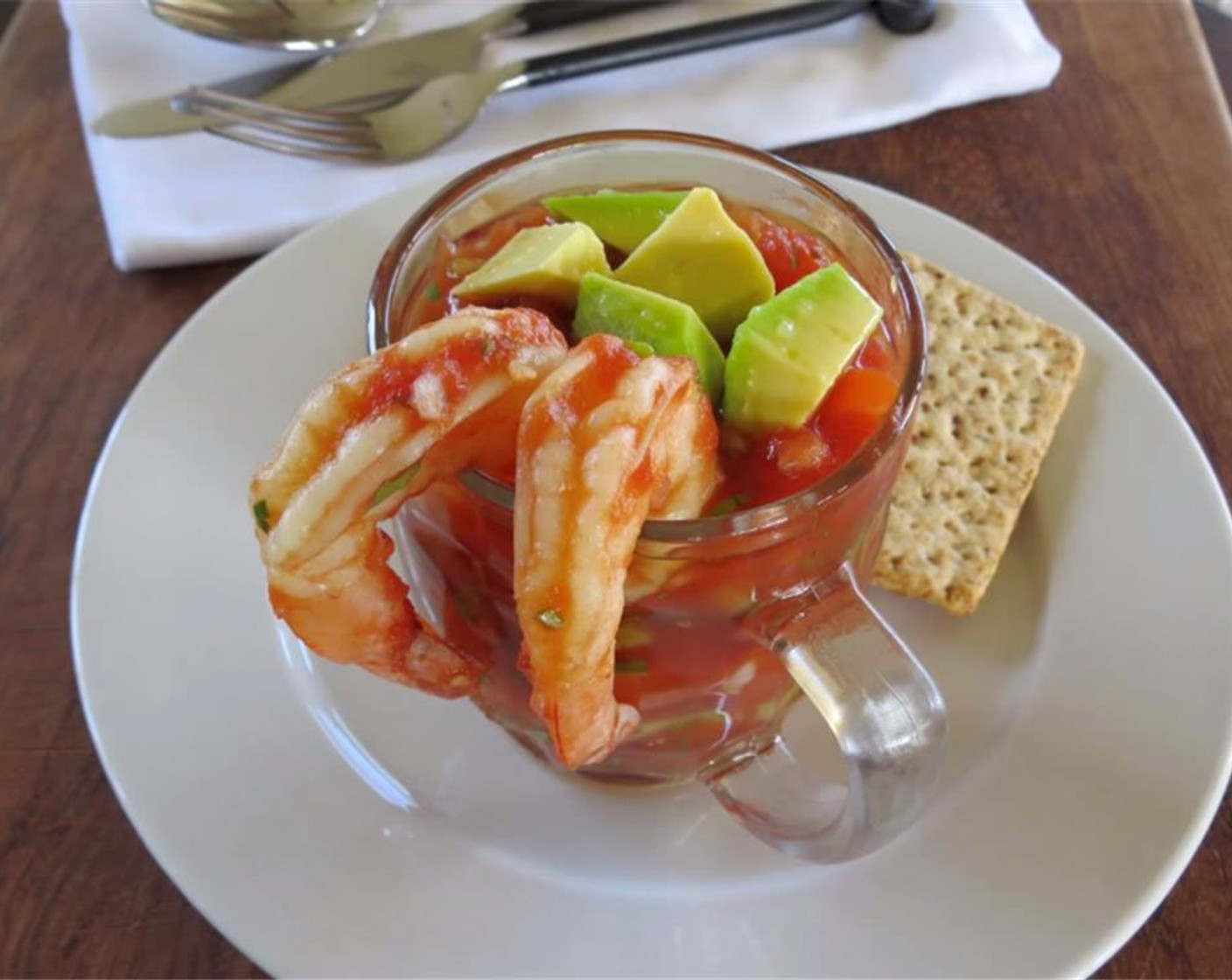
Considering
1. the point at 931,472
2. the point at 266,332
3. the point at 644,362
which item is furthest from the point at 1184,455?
the point at 266,332

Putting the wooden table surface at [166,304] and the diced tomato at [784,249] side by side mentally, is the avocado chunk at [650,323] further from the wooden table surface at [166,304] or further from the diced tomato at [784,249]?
the wooden table surface at [166,304]

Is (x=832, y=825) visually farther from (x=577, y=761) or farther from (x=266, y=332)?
(x=266, y=332)

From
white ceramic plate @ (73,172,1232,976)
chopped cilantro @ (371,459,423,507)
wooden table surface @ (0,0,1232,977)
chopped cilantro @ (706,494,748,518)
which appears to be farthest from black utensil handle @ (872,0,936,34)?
chopped cilantro @ (371,459,423,507)

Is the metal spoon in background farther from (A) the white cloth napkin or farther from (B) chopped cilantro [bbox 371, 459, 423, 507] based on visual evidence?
(B) chopped cilantro [bbox 371, 459, 423, 507]

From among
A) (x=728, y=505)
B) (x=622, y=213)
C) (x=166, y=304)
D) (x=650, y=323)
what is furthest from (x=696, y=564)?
(x=166, y=304)

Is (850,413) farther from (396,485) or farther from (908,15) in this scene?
(908,15)

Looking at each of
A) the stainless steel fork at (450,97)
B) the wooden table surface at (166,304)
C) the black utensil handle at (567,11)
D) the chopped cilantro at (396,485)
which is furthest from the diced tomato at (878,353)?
the black utensil handle at (567,11)

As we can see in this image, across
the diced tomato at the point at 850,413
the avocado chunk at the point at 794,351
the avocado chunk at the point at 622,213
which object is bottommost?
the diced tomato at the point at 850,413
